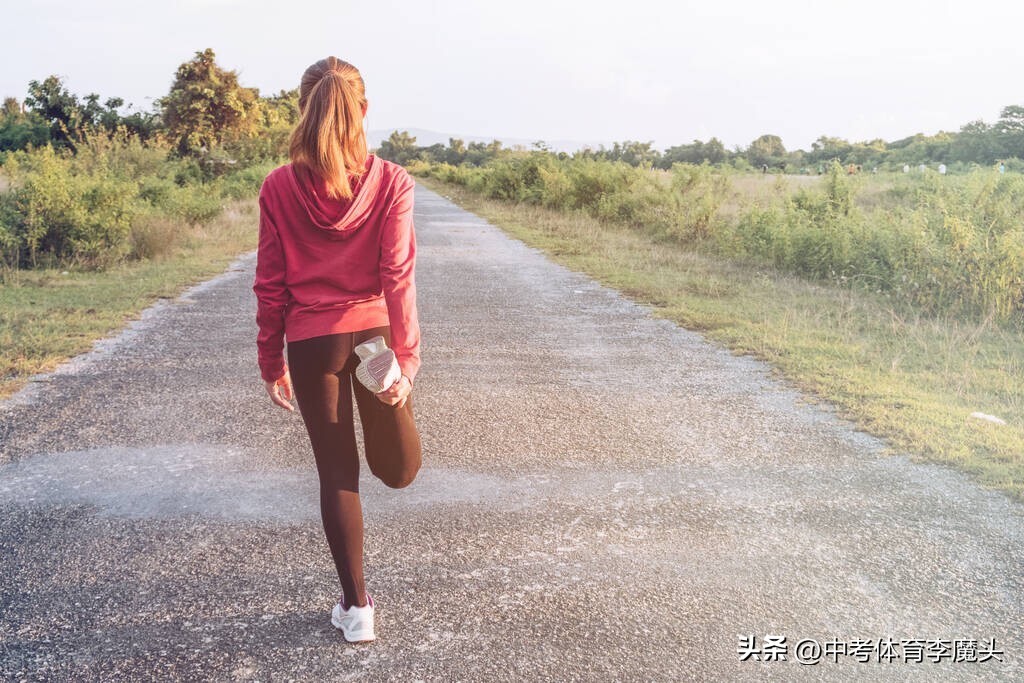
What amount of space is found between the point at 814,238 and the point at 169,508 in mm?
10906

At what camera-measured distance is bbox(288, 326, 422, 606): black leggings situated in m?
2.97

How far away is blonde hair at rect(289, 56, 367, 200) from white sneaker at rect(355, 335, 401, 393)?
19.5 inches

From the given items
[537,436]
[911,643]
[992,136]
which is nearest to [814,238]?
[537,436]

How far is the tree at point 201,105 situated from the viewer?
28.0 metres

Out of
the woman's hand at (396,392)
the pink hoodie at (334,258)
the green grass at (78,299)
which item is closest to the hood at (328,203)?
the pink hoodie at (334,258)

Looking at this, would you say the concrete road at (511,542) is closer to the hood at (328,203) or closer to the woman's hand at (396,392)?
the woman's hand at (396,392)

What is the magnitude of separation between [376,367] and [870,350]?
21.0 feet

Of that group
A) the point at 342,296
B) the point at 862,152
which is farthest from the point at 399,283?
the point at 862,152

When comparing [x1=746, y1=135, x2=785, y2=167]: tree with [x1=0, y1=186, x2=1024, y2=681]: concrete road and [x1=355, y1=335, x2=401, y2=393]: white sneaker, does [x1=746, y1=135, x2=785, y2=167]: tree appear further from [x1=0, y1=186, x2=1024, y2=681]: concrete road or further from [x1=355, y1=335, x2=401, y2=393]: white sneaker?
[x1=355, y1=335, x2=401, y2=393]: white sneaker

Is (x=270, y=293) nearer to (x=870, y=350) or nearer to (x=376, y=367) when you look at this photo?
(x=376, y=367)

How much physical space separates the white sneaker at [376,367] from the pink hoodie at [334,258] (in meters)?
0.15

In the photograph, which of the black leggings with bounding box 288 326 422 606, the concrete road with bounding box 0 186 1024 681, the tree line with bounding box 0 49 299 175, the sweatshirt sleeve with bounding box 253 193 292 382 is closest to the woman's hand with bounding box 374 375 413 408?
the black leggings with bounding box 288 326 422 606

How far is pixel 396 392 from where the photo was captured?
2879 millimetres

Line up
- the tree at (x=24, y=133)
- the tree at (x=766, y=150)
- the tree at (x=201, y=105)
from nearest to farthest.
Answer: the tree at (x=201, y=105)
the tree at (x=24, y=133)
the tree at (x=766, y=150)
